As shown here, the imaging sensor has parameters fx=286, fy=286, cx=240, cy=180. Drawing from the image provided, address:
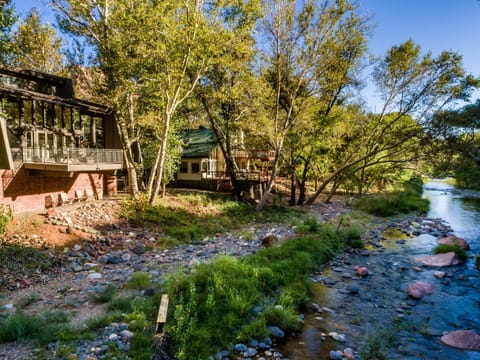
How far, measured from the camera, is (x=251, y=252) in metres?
10.3

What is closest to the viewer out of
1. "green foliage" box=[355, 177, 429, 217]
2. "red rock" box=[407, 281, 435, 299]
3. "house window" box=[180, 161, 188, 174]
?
"red rock" box=[407, 281, 435, 299]

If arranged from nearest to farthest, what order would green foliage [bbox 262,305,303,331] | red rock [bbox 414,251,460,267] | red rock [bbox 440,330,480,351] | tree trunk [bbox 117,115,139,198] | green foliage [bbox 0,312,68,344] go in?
green foliage [bbox 0,312,68,344], red rock [bbox 440,330,480,351], green foliage [bbox 262,305,303,331], red rock [bbox 414,251,460,267], tree trunk [bbox 117,115,139,198]

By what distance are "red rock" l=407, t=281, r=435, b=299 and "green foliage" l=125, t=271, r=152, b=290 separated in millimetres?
7115

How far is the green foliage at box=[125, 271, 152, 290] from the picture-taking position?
23.9 ft

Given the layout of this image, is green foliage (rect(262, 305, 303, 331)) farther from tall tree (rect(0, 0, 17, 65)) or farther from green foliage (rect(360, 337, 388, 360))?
tall tree (rect(0, 0, 17, 65))

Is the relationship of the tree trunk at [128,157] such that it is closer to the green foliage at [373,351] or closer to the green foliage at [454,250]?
the green foliage at [373,351]

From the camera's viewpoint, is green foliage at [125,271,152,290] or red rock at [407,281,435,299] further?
red rock at [407,281,435,299]

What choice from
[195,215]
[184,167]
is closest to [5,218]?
[195,215]

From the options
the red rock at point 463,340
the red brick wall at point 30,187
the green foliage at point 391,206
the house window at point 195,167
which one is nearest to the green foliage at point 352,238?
the red rock at point 463,340

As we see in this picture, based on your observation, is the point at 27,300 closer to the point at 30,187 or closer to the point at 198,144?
the point at 30,187

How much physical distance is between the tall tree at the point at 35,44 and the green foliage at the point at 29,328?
1984 centimetres

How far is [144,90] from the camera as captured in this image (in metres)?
15.0

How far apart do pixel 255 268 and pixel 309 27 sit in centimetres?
1478

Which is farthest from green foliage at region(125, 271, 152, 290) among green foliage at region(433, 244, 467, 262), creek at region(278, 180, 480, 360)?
green foliage at region(433, 244, 467, 262)
